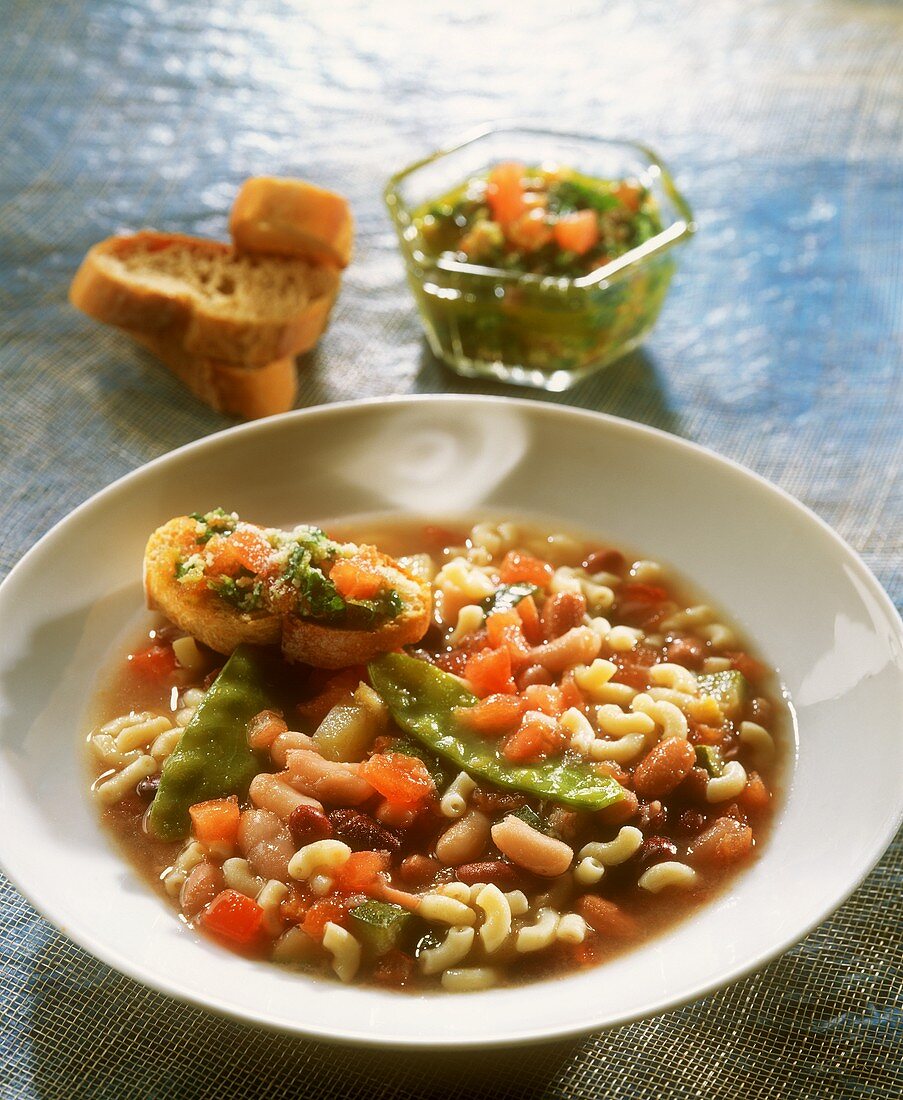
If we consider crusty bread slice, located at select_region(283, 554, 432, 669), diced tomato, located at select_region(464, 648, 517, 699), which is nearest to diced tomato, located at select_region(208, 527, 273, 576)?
crusty bread slice, located at select_region(283, 554, 432, 669)

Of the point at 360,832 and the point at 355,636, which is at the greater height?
the point at 355,636

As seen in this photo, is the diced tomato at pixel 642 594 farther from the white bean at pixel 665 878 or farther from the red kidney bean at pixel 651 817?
the white bean at pixel 665 878

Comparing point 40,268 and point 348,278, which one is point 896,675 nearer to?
point 348,278

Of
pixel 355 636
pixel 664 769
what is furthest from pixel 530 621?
pixel 664 769

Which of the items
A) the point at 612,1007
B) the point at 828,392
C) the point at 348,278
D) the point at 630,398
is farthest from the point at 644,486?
the point at 348,278

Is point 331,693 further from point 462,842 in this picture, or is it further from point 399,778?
point 462,842
